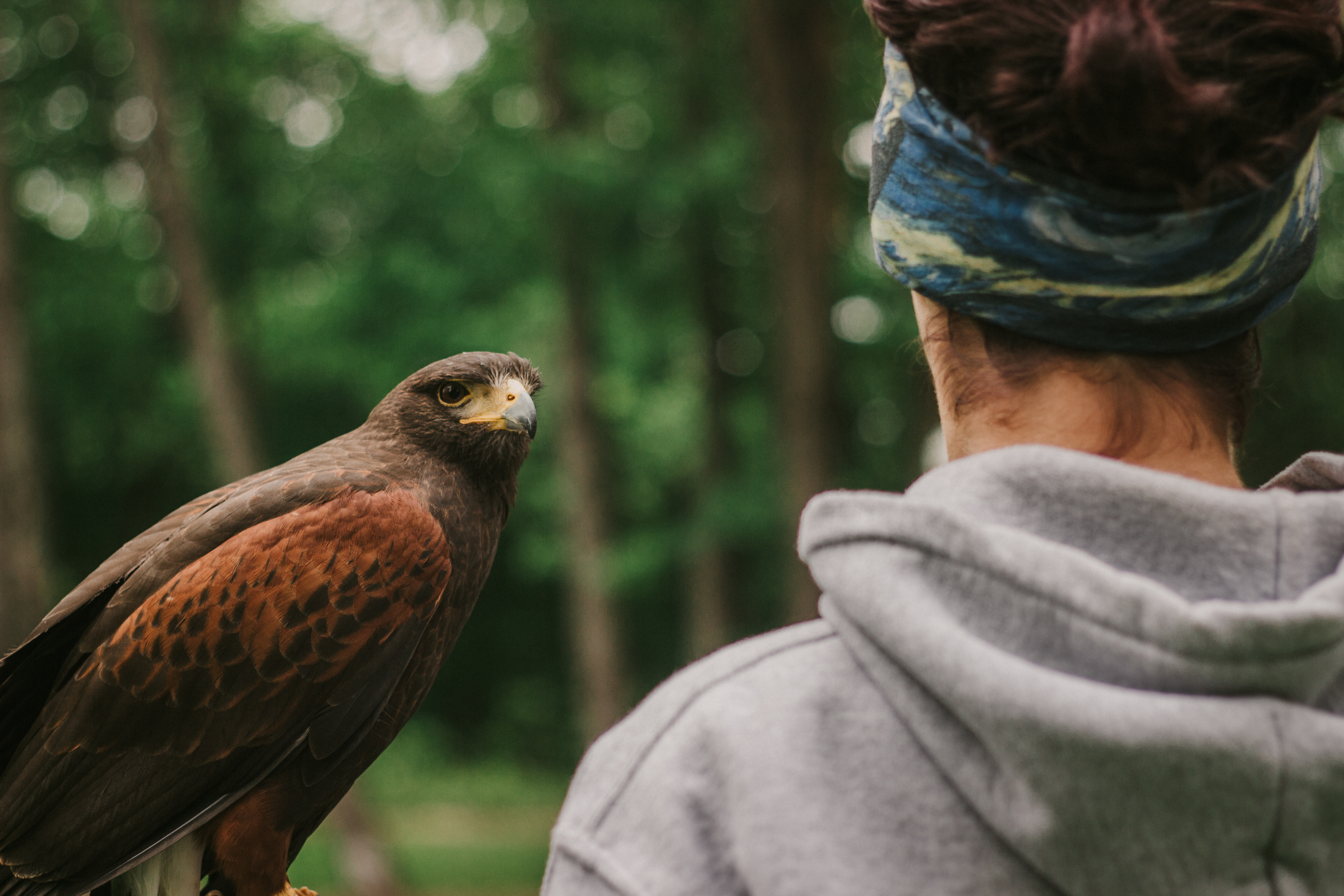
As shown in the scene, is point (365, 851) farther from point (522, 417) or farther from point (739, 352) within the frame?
point (739, 352)

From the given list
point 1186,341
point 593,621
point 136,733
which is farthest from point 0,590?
point 1186,341

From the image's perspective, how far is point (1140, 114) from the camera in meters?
1.05

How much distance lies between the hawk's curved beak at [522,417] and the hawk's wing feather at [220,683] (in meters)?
0.40

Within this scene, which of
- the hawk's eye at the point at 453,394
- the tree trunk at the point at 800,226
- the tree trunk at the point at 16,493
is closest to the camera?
the hawk's eye at the point at 453,394

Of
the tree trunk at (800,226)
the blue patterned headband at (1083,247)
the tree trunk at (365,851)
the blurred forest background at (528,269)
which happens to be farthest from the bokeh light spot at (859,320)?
the blue patterned headband at (1083,247)

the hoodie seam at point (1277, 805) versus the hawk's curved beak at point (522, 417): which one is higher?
the hawk's curved beak at point (522, 417)

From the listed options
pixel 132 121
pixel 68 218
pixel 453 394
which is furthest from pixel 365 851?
pixel 68 218

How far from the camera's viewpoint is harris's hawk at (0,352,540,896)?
206cm

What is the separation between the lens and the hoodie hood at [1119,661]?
39.5 inches

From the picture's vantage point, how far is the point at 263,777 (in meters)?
2.07

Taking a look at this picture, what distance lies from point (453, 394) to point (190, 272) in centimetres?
772

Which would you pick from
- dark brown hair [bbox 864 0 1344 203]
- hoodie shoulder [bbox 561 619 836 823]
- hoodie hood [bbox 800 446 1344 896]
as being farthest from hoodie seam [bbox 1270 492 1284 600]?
hoodie shoulder [bbox 561 619 836 823]

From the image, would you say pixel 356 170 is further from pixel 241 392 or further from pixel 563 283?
pixel 241 392

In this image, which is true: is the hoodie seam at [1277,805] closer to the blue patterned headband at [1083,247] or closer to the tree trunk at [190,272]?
the blue patterned headband at [1083,247]
